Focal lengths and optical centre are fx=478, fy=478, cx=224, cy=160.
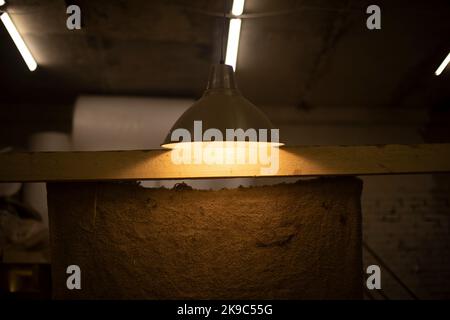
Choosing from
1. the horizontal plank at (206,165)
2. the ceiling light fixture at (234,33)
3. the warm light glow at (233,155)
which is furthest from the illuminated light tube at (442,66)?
the warm light glow at (233,155)

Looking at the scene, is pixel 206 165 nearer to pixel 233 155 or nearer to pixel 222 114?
pixel 233 155

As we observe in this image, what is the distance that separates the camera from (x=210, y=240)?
6.47 ft

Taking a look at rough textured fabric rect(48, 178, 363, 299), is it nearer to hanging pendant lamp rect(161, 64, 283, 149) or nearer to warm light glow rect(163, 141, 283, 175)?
warm light glow rect(163, 141, 283, 175)

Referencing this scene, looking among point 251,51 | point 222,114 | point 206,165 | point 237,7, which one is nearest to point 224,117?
point 222,114

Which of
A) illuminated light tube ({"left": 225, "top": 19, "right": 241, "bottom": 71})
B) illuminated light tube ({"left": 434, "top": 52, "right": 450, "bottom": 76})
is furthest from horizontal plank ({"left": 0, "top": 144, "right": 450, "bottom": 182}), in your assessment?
illuminated light tube ({"left": 434, "top": 52, "right": 450, "bottom": 76})

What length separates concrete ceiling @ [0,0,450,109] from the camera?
10.2ft

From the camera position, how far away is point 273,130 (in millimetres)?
1632

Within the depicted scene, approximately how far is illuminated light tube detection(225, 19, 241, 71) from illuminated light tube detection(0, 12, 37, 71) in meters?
1.43

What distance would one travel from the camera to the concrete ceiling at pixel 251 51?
10.2ft

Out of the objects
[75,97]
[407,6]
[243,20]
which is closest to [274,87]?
[243,20]

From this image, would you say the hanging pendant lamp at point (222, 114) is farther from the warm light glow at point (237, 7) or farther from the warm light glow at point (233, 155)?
the warm light glow at point (237, 7)

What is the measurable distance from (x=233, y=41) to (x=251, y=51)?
319 mm

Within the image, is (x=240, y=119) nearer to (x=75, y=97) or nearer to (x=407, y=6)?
(x=407, y=6)
